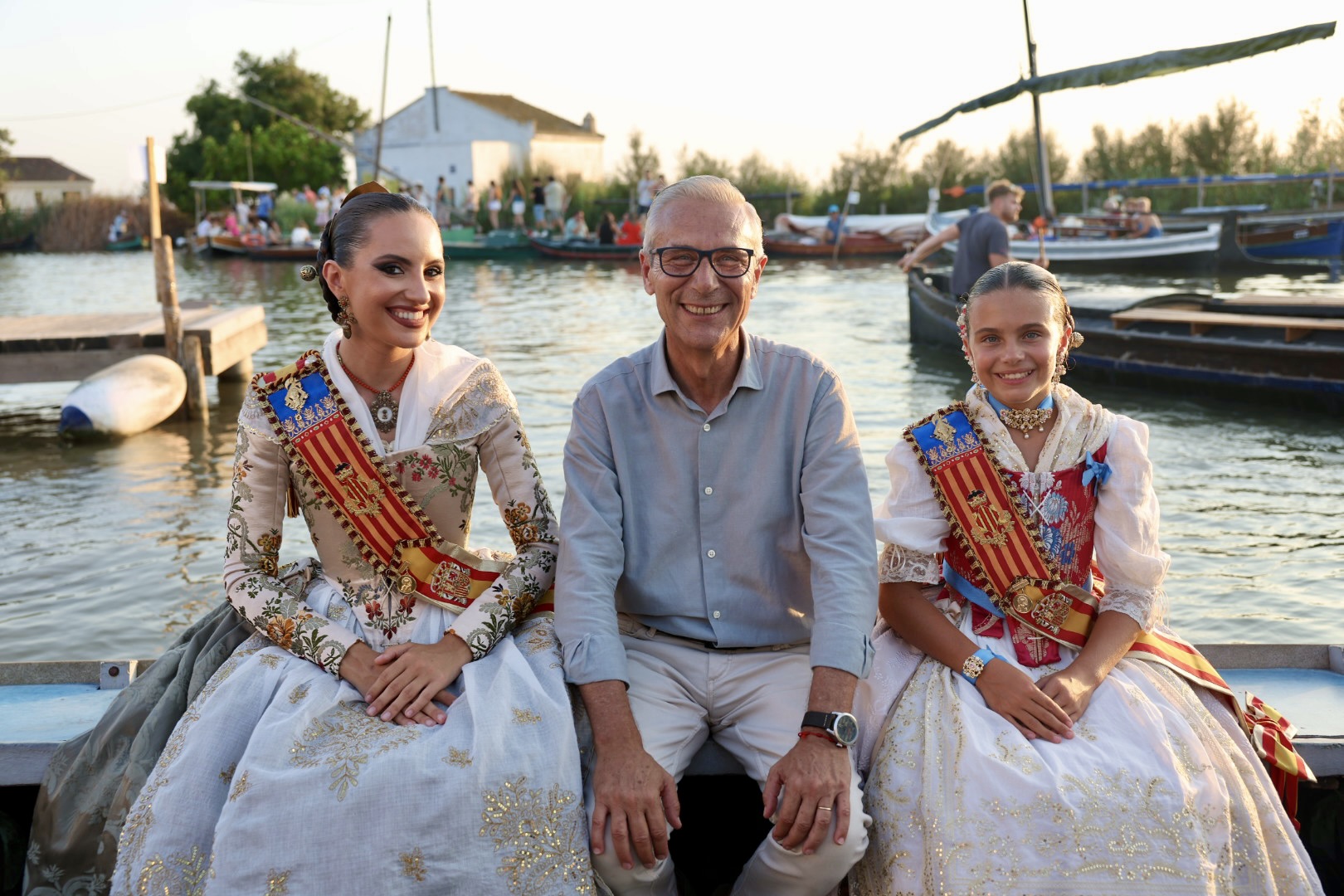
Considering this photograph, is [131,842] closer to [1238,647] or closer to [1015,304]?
[1015,304]

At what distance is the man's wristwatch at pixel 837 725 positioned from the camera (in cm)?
234

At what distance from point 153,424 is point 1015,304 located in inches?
367

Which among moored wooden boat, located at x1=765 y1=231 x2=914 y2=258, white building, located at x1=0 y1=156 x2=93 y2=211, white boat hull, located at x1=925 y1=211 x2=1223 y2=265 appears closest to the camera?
white boat hull, located at x1=925 y1=211 x2=1223 y2=265

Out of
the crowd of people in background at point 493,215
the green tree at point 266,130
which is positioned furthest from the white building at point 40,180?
the crowd of people in background at point 493,215

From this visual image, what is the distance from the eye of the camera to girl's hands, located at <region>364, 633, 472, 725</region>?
7.88ft

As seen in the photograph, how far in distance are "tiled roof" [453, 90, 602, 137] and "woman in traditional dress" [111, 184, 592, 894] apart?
4632 centimetres

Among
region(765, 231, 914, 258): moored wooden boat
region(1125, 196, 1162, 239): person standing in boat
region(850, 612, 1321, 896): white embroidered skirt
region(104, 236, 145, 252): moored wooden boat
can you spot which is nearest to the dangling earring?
region(850, 612, 1321, 896): white embroidered skirt

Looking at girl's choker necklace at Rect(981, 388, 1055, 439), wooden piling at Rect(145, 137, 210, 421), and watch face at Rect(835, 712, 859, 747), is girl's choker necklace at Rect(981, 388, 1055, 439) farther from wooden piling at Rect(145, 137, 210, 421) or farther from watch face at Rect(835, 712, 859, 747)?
wooden piling at Rect(145, 137, 210, 421)

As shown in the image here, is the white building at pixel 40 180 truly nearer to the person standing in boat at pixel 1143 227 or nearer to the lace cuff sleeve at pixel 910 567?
the person standing in boat at pixel 1143 227

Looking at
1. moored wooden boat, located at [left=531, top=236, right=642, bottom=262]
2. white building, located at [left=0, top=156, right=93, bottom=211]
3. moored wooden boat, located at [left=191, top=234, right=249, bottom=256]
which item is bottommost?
moored wooden boat, located at [left=531, top=236, right=642, bottom=262]

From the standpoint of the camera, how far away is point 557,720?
234 cm

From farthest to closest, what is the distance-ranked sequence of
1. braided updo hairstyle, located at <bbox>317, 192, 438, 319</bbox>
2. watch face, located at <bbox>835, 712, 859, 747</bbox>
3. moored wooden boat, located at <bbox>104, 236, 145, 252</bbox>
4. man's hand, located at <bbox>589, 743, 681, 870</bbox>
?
moored wooden boat, located at <bbox>104, 236, 145, 252</bbox>
braided updo hairstyle, located at <bbox>317, 192, 438, 319</bbox>
watch face, located at <bbox>835, 712, 859, 747</bbox>
man's hand, located at <bbox>589, 743, 681, 870</bbox>

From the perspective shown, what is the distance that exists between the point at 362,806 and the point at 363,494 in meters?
0.82

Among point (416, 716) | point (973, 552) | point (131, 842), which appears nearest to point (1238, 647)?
point (973, 552)
